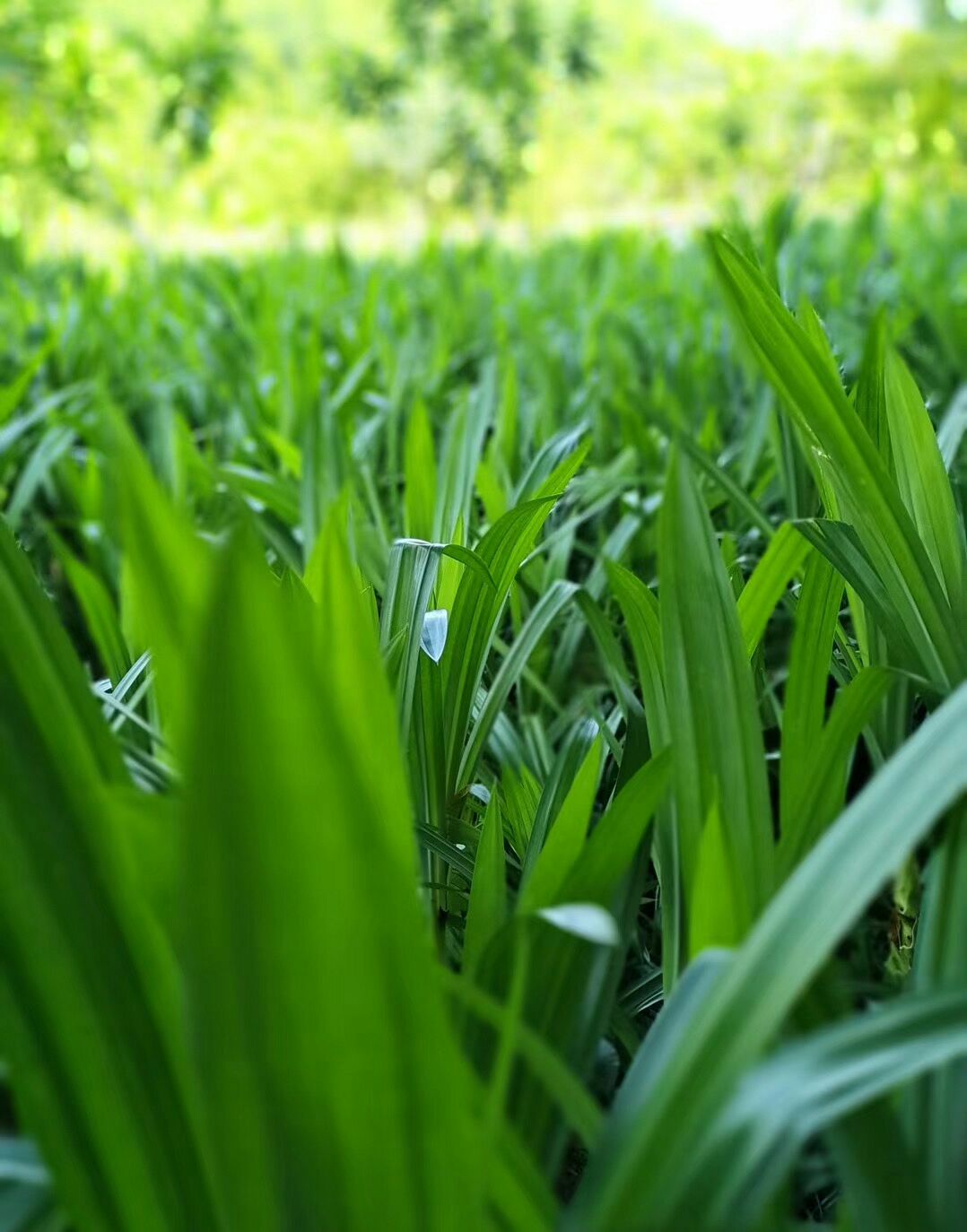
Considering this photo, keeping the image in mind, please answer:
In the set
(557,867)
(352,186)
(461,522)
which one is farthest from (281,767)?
(352,186)

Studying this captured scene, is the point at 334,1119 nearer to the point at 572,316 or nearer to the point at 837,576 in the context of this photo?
the point at 837,576

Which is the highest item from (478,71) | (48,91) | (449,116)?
(449,116)

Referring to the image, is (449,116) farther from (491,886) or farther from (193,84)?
(491,886)

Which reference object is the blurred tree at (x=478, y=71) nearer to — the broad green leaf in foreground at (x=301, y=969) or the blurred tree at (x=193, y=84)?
the blurred tree at (x=193, y=84)

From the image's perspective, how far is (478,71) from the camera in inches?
270

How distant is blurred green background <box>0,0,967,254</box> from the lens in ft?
16.0

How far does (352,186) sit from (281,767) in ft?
84.2

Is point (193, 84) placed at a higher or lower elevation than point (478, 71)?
lower

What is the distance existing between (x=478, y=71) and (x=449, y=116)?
4.85 feet

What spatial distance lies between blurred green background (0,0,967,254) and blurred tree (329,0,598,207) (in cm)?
2

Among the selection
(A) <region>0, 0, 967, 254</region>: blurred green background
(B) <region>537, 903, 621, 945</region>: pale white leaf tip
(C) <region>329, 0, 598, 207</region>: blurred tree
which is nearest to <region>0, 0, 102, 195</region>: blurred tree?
(A) <region>0, 0, 967, 254</region>: blurred green background

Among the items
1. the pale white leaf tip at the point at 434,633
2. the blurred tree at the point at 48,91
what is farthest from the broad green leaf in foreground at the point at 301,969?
the blurred tree at the point at 48,91

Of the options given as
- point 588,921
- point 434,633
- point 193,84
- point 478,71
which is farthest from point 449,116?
point 588,921

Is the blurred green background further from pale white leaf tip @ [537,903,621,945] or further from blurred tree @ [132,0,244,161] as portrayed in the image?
→ pale white leaf tip @ [537,903,621,945]
